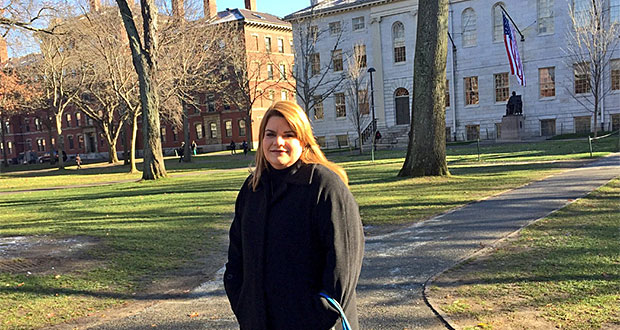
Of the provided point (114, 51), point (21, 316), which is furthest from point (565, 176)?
point (114, 51)

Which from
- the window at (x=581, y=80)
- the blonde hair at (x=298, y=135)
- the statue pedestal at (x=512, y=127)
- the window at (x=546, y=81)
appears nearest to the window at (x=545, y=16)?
the window at (x=546, y=81)

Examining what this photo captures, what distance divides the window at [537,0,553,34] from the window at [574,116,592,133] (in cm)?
697

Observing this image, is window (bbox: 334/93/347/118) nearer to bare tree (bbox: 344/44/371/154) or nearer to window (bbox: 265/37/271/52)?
bare tree (bbox: 344/44/371/154)

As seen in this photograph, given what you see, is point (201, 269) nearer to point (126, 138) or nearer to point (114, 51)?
point (114, 51)

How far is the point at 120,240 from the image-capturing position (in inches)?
353

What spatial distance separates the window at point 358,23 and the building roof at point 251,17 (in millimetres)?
17568

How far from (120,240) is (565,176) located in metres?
11.3

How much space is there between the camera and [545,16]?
38906 millimetres

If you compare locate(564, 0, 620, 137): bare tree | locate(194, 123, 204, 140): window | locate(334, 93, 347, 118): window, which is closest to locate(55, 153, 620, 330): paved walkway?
locate(564, 0, 620, 137): bare tree

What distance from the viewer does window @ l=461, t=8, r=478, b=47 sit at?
42000mm

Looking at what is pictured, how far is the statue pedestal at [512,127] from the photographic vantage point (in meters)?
34.1

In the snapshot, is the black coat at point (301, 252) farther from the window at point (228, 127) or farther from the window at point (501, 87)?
the window at point (228, 127)

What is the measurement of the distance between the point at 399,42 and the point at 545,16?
12.0 m

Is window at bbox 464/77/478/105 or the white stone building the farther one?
window at bbox 464/77/478/105
